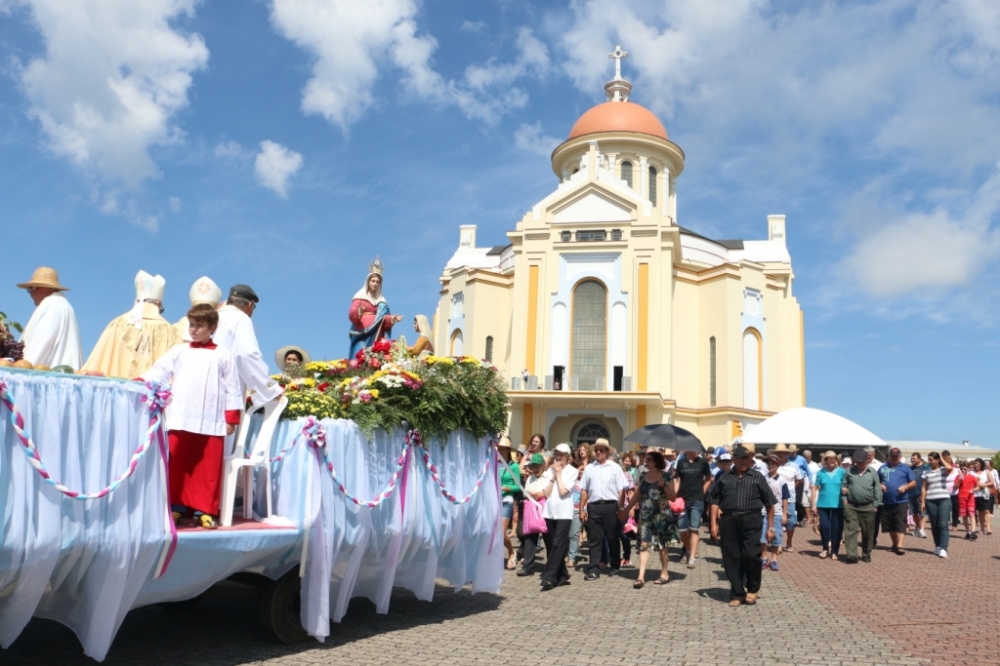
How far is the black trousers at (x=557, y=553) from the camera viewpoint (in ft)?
31.9

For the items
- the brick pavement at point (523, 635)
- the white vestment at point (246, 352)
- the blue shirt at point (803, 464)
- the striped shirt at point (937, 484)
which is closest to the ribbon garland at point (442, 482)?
the brick pavement at point (523, 635)

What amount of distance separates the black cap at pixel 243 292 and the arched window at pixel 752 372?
31.0 meters

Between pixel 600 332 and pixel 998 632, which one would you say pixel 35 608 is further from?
pixel 600 332

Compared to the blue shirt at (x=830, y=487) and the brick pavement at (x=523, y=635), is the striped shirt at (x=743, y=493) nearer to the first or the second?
the brick pavement at (x=523, y=635)

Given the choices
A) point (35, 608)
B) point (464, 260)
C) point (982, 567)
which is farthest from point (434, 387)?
point (464, 260)

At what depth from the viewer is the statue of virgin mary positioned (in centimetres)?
880

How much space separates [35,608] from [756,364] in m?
34.1

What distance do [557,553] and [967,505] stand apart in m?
12.0

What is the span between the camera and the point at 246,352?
19.9 ft

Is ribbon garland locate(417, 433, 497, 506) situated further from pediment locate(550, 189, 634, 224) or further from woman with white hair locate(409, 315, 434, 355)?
pediment locate(550, 189, 634, 224)

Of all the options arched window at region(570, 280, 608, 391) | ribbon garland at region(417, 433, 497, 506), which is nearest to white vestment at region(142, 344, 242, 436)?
ribbon garland at region(417, 433, 497, 506)

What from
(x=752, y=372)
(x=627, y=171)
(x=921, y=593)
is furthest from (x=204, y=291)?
(x=627, y=171)

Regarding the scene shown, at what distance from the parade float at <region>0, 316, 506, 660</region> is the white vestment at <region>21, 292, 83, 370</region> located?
129cm

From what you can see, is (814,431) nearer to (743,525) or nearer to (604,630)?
(743,525)
